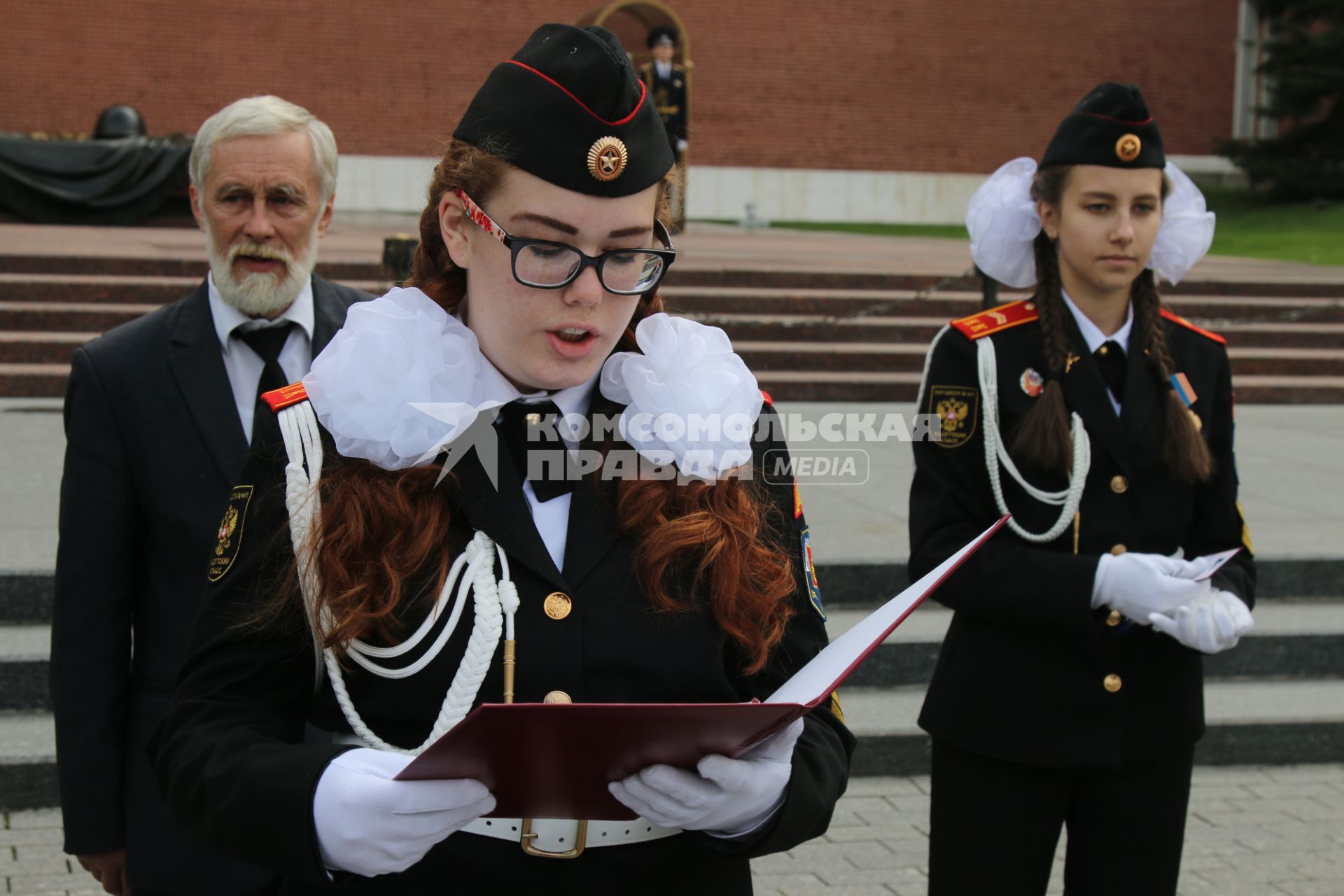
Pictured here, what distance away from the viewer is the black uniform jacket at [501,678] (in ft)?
5.29

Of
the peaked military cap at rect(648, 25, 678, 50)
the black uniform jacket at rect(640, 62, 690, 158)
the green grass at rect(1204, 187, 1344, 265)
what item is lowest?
the green grass at rect(1204, 187, 1344, 265)

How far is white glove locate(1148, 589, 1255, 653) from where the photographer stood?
101 inches

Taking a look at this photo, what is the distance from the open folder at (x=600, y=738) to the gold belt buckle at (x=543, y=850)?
0.22 feet

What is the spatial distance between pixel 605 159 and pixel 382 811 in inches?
29.0

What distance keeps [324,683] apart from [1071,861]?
159 cm

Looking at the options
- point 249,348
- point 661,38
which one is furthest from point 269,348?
point 661,38

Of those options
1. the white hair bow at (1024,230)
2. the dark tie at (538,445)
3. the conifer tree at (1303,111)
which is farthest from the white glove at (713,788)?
the conifer tree at (1303,111)

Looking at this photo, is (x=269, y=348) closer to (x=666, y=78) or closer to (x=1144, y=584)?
(x=1144, y=584)

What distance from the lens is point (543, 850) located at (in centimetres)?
164

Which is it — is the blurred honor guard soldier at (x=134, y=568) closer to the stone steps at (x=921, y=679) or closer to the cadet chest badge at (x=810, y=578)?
the cadet chest badge at (x=810, y=578)

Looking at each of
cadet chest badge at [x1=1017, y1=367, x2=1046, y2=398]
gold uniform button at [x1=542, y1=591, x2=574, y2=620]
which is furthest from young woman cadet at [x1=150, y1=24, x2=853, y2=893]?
cadet chest badge at [x1=1017, y1=367, x2=1046, y2=398]

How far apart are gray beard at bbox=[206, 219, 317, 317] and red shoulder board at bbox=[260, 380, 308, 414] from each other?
95 centimetres

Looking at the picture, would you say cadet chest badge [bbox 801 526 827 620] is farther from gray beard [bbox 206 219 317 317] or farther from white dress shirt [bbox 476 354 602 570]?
gray beard [bbox 206 219 317 317]

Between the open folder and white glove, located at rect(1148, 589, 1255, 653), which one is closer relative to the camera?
the open folder
